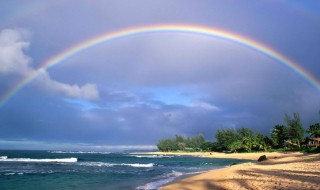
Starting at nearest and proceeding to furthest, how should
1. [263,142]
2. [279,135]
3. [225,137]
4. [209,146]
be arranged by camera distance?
[279,135] < [263,142] < [225,137] < [209,146]

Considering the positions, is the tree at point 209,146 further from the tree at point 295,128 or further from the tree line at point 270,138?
the tree at point 295,128

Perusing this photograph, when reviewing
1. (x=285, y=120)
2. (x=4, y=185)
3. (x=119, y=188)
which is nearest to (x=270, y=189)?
(x=119, y=188)

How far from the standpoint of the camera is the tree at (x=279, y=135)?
110650 millimetres

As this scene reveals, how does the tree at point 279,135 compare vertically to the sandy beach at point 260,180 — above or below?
above

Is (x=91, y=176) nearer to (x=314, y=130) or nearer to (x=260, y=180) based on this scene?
(x=260, y=180)

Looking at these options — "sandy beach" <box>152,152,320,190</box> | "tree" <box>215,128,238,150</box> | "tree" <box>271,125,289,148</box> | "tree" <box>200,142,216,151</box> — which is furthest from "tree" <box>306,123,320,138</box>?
"tree" <box>200,142,216,151</box>

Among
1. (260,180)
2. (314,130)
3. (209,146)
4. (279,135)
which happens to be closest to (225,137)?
(209,146)

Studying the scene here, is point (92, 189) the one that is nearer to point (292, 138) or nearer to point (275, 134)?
point (292, 138)

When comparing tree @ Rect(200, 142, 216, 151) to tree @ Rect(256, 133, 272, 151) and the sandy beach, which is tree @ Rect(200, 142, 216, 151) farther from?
the sandy beach

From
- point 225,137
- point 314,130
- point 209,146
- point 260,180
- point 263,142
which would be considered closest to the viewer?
point 260,180

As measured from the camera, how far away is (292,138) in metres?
104

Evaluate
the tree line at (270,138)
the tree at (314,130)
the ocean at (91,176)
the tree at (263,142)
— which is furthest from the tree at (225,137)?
the ocean at (91,176)

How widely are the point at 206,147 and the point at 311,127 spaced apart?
366ft

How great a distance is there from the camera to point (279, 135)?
114 m
